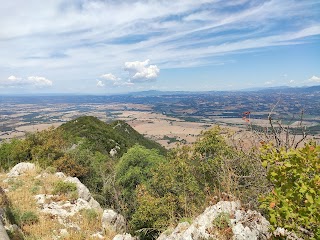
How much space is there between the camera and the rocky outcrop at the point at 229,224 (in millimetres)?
6785

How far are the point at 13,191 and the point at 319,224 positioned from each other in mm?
13129

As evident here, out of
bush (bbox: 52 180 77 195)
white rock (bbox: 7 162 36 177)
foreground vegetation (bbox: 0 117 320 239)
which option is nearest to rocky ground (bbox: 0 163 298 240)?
white rock (bbox: 7 162 36 177)

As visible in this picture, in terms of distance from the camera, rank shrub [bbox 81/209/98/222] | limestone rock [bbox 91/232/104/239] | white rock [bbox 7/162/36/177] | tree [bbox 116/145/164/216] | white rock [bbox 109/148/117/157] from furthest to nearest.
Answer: white rock [bbox 109/148/117/157] < tree [bbox 116/145/164/216] < white rock [bbox 7/162/36/177] < shrub [bbox 81/209/98/222] < limestone rock [bbox 91/232/104/239]

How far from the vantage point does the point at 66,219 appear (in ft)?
37.0

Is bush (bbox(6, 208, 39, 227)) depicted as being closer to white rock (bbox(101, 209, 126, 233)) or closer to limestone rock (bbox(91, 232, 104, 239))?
limestone rock (bbox(91, 232, 104, 239))

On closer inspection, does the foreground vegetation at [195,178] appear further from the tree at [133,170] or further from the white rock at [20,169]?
the white rock at [20,169]

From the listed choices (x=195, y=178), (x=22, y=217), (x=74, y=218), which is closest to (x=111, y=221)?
(x=74, y=218)

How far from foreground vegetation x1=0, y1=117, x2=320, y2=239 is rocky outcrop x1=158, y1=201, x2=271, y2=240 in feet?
0.95

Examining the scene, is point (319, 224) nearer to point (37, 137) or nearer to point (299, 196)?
point (299, 196)

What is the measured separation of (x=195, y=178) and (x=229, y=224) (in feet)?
70.0

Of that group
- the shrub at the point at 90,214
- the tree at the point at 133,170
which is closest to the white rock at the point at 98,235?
the shrub at the point at 90,214

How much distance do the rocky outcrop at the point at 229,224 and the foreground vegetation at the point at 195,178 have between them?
289mm

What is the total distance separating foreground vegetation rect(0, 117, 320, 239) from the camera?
411 centimetres

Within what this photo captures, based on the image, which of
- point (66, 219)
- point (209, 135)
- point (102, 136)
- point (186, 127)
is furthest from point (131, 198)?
point (186, 127)
